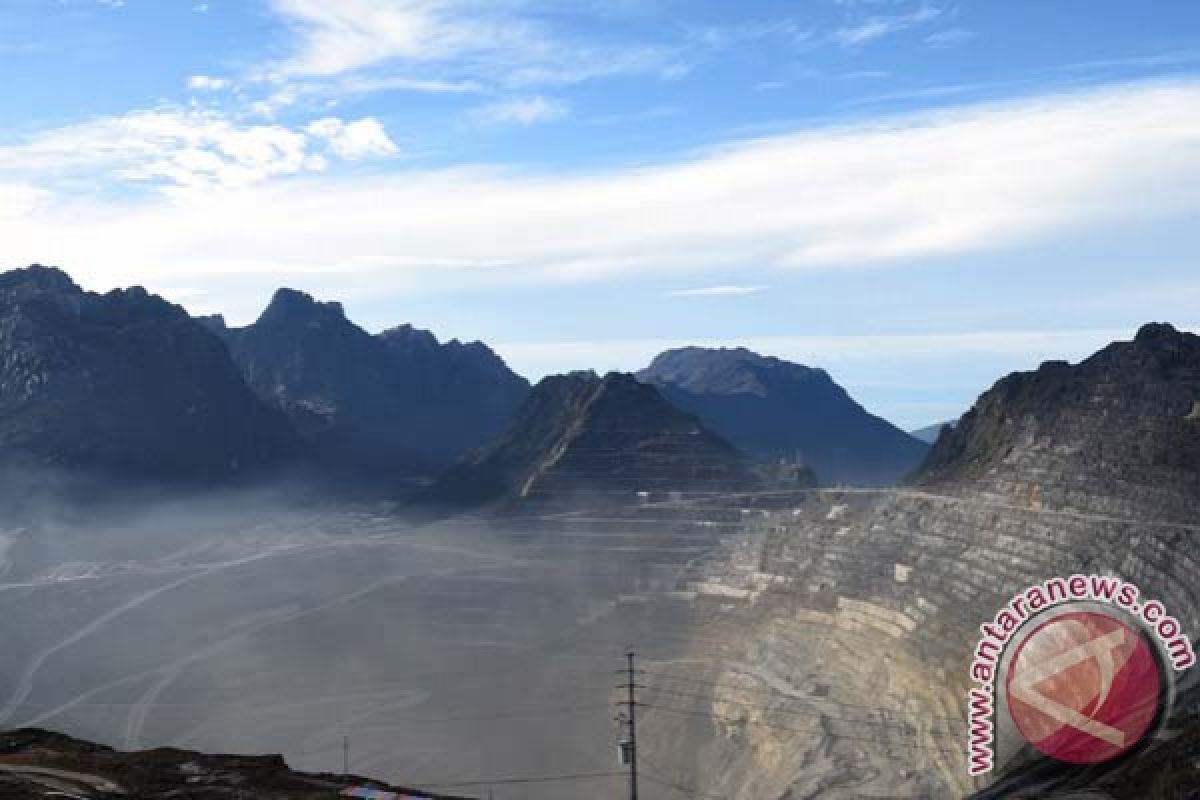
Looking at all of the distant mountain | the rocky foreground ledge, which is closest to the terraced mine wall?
the distant mountain

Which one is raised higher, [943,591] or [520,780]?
[943,591]

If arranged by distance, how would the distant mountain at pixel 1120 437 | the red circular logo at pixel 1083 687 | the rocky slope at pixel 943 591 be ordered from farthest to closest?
the distant mountain at pixel 1120 437
the rocky slope at pixel 943 591
the red circular logo at pixel 1083 687

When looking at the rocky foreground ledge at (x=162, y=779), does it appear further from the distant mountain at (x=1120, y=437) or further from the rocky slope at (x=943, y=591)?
the distant mountain at (x=1120, y=437)

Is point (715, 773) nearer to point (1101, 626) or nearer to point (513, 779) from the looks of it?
point (513, 779)

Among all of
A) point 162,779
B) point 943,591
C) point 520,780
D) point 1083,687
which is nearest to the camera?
point 162,779

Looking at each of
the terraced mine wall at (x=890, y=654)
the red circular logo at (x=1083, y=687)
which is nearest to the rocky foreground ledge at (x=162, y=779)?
the red circular logo at (x=1083, y=687)

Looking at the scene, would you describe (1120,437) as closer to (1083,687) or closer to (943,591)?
(943,591)

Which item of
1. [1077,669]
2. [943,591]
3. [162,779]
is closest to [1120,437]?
[943,591]
